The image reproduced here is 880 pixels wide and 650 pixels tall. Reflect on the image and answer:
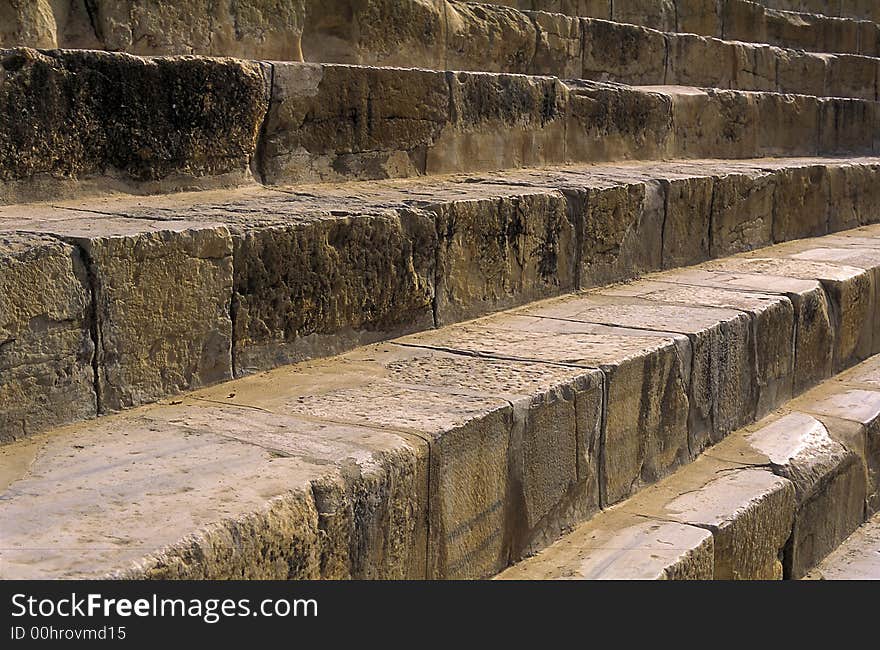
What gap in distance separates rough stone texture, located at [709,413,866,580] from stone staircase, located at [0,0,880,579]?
20 millimetres

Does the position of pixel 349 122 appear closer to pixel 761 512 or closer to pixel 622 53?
pixel 761 512

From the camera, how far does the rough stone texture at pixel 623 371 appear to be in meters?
3.69

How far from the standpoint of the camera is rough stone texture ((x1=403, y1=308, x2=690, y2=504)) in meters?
3.69

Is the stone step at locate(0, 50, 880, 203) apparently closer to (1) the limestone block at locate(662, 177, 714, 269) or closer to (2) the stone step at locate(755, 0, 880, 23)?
(1) the limestone block at locate(662, 177, 714, 269)

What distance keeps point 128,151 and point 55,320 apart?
1.00 m

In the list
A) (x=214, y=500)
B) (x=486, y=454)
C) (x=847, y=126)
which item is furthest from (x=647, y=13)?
(x=214, y=500)

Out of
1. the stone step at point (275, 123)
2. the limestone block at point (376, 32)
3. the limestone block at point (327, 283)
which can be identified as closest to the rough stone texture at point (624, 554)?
the limestone block at point (327, 283)

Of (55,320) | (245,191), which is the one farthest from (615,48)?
A: (55,320)

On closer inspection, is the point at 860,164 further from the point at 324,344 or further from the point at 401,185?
the point at 324,344

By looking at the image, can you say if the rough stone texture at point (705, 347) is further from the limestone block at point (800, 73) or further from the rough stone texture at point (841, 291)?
the limestone block at point (800, 73)

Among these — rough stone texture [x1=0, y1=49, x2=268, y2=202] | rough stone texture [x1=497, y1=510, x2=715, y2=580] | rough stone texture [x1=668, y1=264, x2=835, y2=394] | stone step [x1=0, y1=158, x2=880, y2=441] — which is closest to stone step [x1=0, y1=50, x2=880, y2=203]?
rough stone texture [x1=0, y1=49, x2=268, y2=202]

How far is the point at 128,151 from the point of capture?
3633 millimetres

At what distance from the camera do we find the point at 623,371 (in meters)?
3.69

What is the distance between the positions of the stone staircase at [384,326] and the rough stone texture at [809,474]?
0.07 ft
